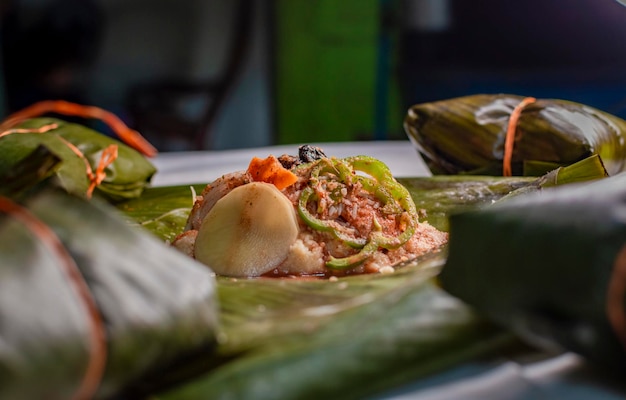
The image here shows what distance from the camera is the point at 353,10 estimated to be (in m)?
6.89

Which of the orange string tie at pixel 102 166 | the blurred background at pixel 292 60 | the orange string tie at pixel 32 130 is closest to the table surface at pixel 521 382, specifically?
the orange string tie at pixel 102 166

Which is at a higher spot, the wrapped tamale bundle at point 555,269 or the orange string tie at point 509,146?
the wrapped tamale bundle at point 555,269

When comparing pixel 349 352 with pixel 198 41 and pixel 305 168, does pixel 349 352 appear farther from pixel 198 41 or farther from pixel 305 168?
pixel 198 41

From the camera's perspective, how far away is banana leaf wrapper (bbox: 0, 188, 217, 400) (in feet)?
2.87

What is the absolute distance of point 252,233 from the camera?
1716 mm

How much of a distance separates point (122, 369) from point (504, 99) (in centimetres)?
232

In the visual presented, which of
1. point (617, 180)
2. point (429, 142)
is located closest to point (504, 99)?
point (429, 142)

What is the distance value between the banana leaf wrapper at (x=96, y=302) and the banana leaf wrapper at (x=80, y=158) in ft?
4.64

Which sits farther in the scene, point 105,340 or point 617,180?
point 617,180

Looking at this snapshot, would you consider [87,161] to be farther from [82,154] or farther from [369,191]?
[369,191]

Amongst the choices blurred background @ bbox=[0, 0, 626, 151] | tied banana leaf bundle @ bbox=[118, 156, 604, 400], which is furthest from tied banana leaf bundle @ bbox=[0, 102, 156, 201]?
blurred background @ bbox=[0, 0, 626, 151]

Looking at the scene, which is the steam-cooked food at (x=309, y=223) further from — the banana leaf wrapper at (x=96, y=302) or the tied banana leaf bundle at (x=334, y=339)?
the banana leaf wrapper at (x=96, y=302)

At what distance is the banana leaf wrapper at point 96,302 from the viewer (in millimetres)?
875

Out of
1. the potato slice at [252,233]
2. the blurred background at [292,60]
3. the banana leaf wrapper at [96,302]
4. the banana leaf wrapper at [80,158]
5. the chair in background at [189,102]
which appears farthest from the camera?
the chair in background at [189,102]
